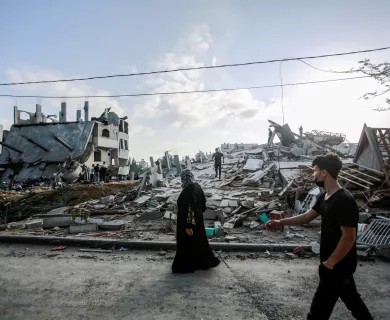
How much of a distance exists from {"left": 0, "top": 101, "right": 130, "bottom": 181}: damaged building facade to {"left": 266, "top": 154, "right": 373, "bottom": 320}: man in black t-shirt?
3014 centimetres

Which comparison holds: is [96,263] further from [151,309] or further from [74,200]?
[74,200]

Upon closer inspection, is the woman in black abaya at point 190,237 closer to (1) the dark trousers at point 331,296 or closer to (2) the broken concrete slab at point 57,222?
(1) the dark trousers at point 331,296

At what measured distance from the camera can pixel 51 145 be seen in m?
32.6

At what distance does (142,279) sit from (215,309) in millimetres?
1487

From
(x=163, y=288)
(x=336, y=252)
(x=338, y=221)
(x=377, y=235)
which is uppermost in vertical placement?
(x=338, y=221)

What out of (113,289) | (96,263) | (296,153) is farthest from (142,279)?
(296,153)

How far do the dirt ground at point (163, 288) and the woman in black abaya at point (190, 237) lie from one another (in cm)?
18

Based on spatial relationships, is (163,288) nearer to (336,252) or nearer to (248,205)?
(336,252)

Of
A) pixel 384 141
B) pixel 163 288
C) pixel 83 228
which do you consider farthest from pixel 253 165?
pixel 163 288

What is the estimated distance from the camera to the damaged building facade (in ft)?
103

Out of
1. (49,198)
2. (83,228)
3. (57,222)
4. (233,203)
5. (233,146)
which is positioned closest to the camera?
(83,228)

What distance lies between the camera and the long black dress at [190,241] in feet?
14.8

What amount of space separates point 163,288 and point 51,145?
3367 centimetres

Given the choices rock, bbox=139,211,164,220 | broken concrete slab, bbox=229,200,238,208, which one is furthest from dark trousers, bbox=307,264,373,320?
broken concrete slab, bbox=229,200,238,208
